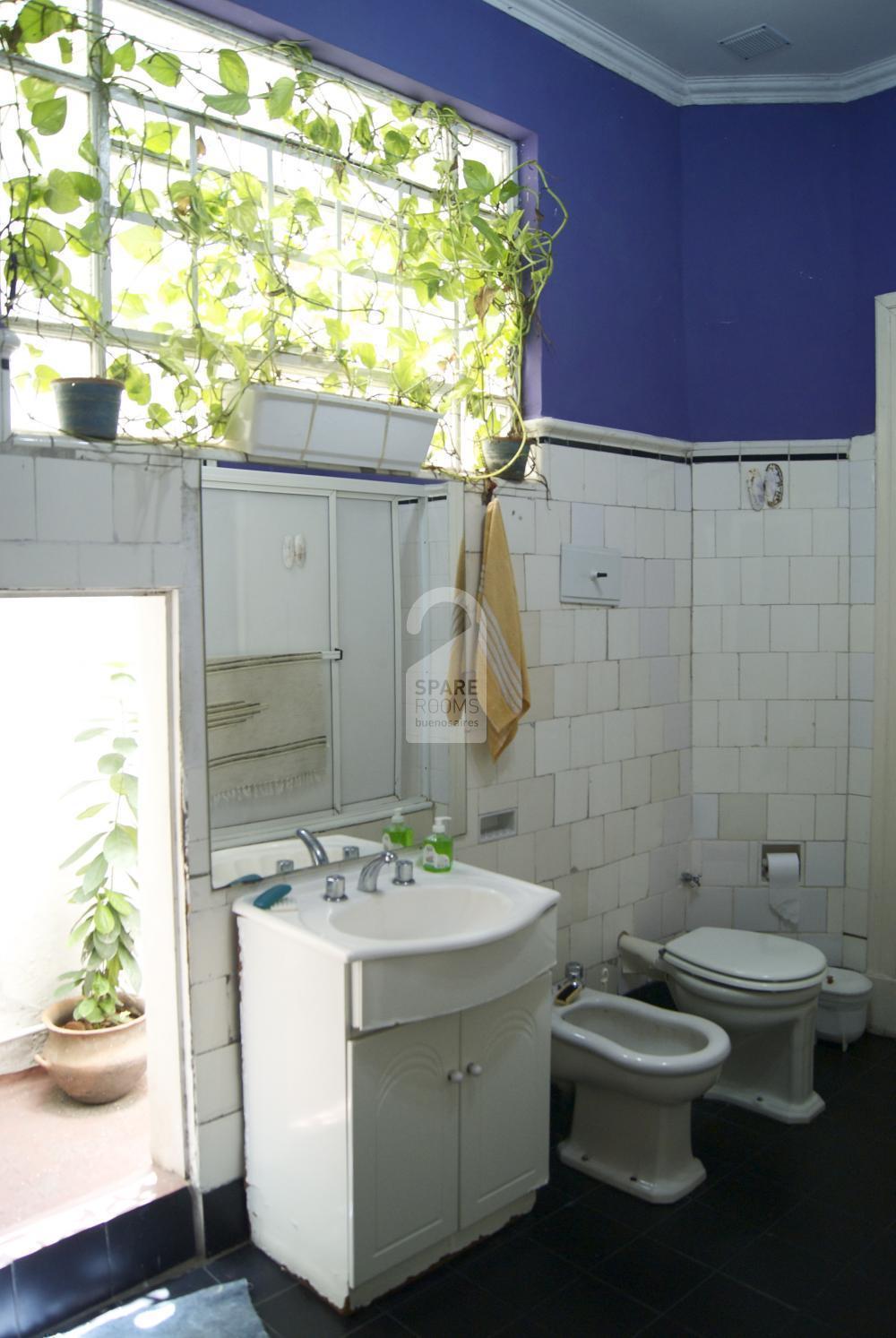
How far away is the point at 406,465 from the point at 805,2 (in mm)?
1845

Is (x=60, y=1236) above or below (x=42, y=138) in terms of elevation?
below

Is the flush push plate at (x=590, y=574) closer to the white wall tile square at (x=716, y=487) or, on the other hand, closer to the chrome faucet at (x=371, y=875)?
the white wall tile square at (x=716, y=487)

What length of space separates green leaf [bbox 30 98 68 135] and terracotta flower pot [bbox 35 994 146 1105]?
2312 mm

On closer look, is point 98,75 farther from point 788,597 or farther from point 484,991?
point 788,597

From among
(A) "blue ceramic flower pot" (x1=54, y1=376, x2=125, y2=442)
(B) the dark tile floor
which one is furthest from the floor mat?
(A) "blue ceramic flower pot" (x1=54, y1=376, x2=125, y2=442)

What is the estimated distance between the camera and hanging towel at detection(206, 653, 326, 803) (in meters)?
2.39

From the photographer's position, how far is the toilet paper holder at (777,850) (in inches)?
142

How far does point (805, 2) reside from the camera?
3.08m

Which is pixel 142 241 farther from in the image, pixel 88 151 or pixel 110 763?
pixel 110 763

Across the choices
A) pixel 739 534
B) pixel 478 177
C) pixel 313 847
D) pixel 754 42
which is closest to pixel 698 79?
pixel 754 42

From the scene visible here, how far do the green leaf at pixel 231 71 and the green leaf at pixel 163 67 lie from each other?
0.10m

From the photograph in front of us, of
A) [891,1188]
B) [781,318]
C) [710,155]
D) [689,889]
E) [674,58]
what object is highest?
[674,58]

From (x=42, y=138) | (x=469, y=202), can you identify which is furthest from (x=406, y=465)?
(x=42, y=138)

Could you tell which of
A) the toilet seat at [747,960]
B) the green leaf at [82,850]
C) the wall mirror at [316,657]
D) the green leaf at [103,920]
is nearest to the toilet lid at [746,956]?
the toilet seat at [747,960]
